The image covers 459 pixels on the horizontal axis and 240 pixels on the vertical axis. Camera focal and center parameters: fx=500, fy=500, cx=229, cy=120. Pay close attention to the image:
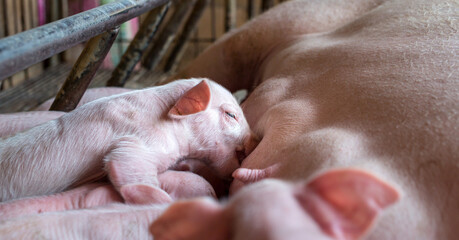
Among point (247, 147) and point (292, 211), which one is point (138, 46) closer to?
point (247, 147)

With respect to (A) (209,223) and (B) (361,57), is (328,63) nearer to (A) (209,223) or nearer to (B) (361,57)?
(B) (361,57)

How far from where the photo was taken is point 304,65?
4.96 ft

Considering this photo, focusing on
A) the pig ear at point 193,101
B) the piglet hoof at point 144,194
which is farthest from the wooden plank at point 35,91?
the piglet hoof at point 144,194

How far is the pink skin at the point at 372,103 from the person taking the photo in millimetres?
843

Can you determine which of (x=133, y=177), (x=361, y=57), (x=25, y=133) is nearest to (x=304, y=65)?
(x=361, y=57)

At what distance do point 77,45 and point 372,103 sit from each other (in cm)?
216

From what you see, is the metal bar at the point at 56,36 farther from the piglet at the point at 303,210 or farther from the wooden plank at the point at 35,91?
the wooden plank at the point at 35,91

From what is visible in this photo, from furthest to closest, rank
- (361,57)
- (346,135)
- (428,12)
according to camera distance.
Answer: (428,12) → (361,57) → (346,135)

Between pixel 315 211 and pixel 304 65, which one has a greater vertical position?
pixel 315 211

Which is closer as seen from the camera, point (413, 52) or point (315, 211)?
point (315, 211)

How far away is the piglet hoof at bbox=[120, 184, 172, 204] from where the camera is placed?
98 centimetres

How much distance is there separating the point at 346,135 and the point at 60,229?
569 millimetres

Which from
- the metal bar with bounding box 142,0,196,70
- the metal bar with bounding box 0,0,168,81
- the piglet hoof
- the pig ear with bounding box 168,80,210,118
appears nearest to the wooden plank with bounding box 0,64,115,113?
the metal bar with bounding box 142,0,196,70

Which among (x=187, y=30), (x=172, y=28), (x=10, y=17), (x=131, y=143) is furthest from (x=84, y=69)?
(x=10, y=17)
